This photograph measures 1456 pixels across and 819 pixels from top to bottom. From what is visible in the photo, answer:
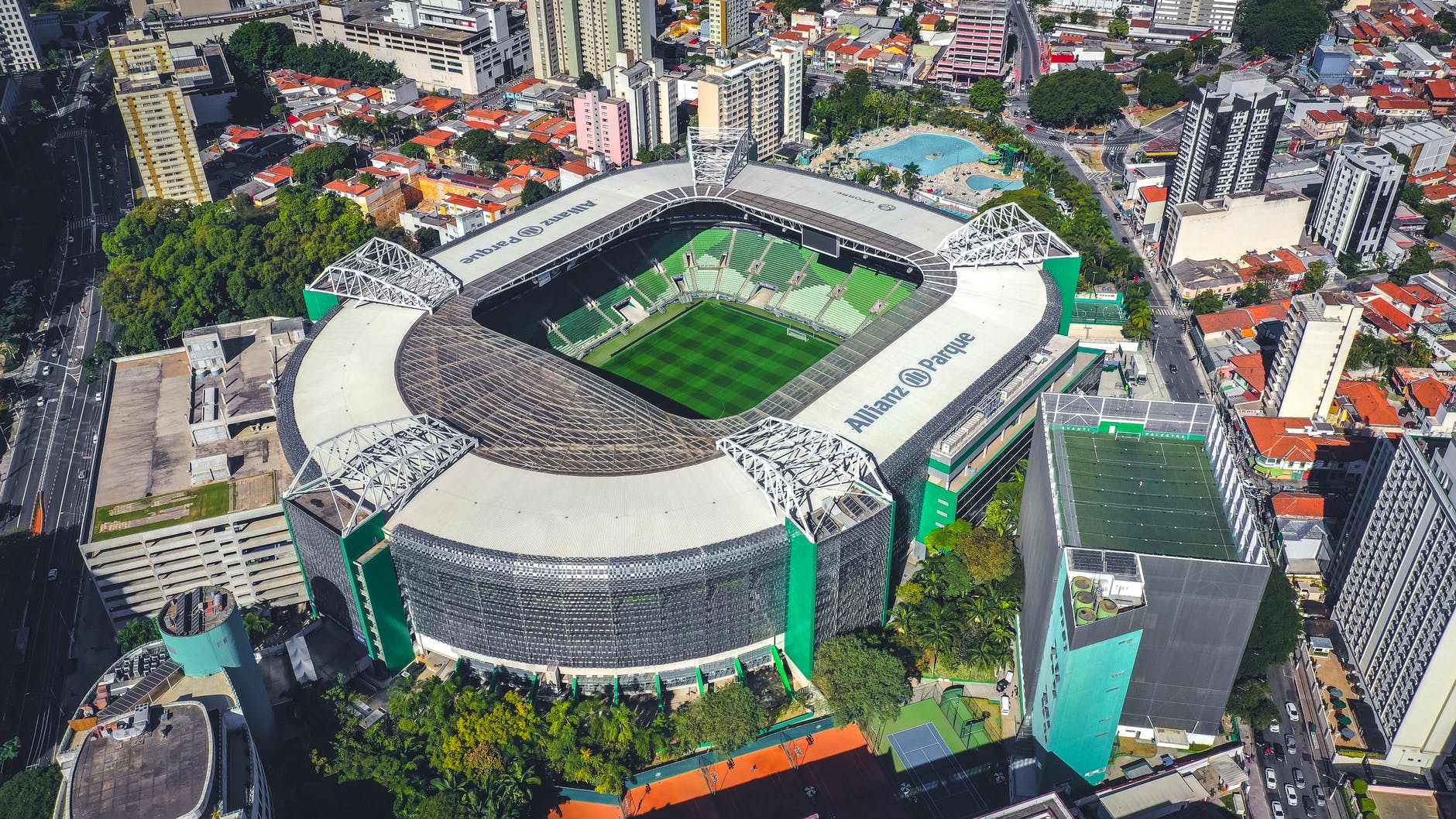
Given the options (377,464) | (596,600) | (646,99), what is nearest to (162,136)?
→ (646,99)

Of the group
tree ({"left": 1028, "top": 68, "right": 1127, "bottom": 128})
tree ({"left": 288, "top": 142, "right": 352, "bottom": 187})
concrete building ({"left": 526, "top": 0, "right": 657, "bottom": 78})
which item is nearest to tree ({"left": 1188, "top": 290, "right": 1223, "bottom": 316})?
tree ({"left": 1028, "top": 68, "right": 1127, "bottom": 128})

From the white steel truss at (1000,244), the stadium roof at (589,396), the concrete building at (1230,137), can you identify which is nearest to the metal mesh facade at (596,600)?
the stadium roof at (589,396)

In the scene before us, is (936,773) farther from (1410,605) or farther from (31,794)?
(31,794)

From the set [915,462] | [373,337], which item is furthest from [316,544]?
[915,462]

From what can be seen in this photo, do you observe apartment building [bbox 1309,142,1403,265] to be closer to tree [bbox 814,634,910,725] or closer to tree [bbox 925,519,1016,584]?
tree [bbox 925,519,1016,584]

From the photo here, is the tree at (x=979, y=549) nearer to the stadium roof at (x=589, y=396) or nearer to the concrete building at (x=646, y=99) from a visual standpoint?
the stadium roof at (x=589, y=396)

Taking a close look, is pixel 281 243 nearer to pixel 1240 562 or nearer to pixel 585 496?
pixel 585 496
